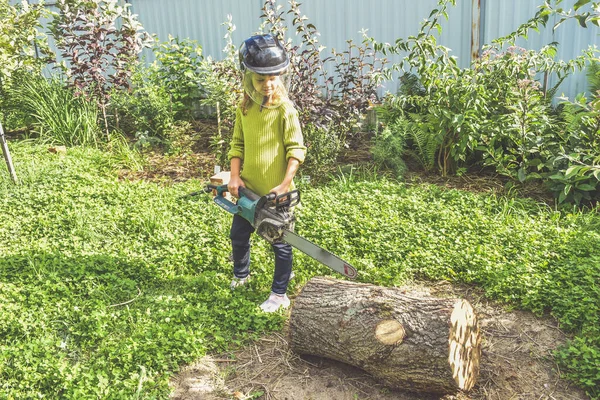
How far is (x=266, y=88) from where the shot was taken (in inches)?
133

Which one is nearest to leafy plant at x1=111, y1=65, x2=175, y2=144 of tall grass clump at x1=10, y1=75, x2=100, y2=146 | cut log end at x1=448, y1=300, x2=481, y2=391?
tall grass clump at x1=10, y1=75, x2=100, y2=146

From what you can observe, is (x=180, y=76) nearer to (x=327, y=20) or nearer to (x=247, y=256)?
(x=327, y=20)

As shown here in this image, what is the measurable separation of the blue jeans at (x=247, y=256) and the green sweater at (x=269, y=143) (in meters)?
0.31

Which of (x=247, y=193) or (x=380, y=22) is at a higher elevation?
(x=380, y=22)

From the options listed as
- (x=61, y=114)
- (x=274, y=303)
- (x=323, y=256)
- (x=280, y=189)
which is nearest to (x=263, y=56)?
(x=280, y=189)

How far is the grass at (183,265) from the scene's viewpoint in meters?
3.17

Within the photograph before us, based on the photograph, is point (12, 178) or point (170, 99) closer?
point (12, 178)

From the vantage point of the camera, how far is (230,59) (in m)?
6.41

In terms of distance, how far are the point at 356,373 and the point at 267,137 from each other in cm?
151

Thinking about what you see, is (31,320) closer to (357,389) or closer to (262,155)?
(262,155)

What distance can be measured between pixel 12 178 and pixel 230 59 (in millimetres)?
2631

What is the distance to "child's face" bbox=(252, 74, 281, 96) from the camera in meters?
3.32

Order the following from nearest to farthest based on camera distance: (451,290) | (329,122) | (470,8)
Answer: (451,290) < (329,122) < (470,8)

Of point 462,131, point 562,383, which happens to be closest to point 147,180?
point 462,131
